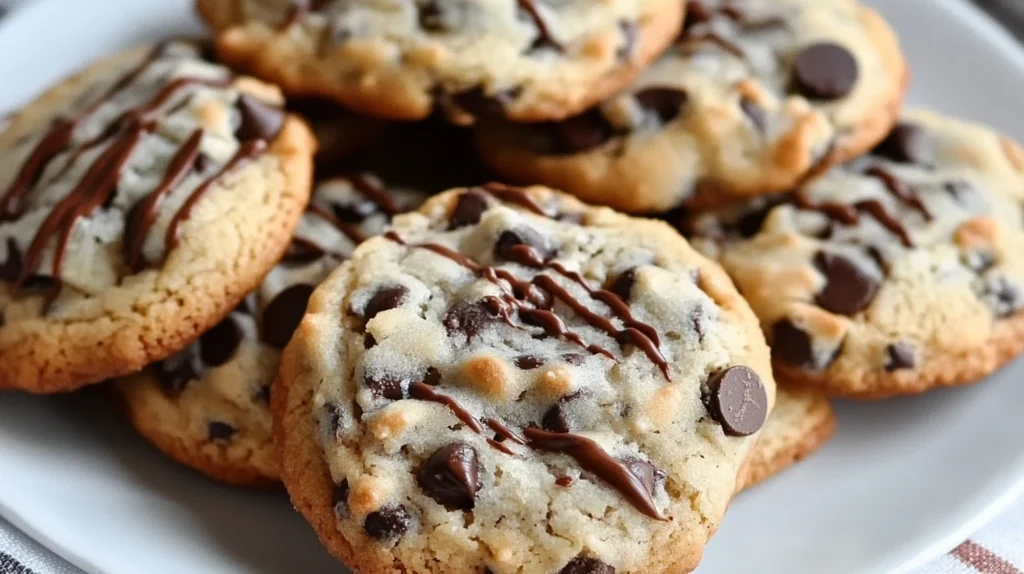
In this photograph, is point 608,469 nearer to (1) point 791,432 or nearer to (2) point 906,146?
(1) point 791,432

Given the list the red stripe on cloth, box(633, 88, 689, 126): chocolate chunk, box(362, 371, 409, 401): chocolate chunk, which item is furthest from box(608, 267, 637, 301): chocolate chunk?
the red stripe on cloth

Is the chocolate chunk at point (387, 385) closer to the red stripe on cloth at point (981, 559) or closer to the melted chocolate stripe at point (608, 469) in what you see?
the melted chocolate stripe at point (608, 469)

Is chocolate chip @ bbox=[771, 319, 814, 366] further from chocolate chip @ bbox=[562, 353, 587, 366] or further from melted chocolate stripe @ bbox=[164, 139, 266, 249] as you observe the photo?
melted chocolate stripe @ bbox=[164, 139, 266, 249]

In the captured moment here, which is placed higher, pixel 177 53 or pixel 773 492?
pixel 177 53

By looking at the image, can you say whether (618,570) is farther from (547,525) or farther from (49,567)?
(49,567)

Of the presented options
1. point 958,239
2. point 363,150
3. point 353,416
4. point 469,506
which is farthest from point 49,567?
point 958,239

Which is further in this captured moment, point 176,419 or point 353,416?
point 176,419

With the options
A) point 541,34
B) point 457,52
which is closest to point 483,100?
point 457,52
